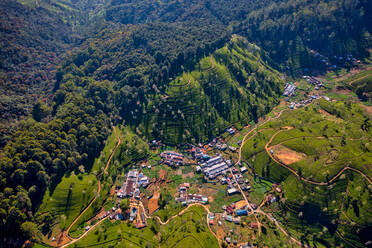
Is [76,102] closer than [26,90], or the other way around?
[76,102]

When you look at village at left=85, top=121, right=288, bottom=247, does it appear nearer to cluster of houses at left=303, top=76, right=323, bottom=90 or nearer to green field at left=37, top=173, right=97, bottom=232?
green field at left=37, top=173, right=97, bottom=232

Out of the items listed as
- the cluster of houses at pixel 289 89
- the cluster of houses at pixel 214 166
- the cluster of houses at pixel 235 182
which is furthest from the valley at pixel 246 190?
the cluster of houses at pixel 289 89

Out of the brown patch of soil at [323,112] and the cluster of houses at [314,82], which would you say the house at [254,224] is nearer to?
the brown patch of soil at [323,112]

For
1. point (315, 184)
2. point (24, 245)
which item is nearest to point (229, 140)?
point (315, 184)

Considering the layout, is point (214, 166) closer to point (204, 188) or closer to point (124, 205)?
point (204, 188)

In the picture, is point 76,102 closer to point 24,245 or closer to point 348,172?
point 24,245

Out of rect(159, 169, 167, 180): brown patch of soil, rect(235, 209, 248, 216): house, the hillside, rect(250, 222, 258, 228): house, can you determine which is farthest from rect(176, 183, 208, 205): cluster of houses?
the hillside
